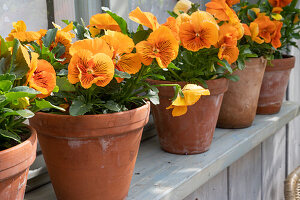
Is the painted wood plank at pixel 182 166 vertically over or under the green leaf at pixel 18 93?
under

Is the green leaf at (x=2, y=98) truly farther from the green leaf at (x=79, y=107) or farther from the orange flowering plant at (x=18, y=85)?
the green leaf at (x=79, y=107)

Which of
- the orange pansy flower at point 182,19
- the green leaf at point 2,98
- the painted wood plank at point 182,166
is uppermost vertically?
the orange pansy flower at point 182,19

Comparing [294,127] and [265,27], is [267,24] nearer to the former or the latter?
[265,27]

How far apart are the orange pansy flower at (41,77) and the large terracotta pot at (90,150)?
100 mm

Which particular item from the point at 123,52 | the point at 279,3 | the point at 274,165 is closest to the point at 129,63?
the point at 123,52

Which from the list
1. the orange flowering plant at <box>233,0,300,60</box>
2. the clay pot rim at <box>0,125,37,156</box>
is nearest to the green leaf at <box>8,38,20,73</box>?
the clay pot rim at <box>0,125,37,156</box>

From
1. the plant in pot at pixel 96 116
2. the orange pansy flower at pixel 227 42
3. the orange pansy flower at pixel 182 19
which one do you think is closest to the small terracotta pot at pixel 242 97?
the orange pansy flower at pixel 227 42

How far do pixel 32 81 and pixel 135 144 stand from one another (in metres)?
0.25

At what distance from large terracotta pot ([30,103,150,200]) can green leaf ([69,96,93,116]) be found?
0.05 feet

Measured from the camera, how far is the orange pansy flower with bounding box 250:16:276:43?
3.92 ft

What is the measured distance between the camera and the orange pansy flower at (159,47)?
673 millimetres

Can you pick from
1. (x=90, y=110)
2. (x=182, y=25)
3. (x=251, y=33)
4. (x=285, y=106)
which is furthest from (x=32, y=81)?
(x=285, y=106)

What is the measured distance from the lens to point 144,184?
886mm

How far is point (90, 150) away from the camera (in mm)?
682
